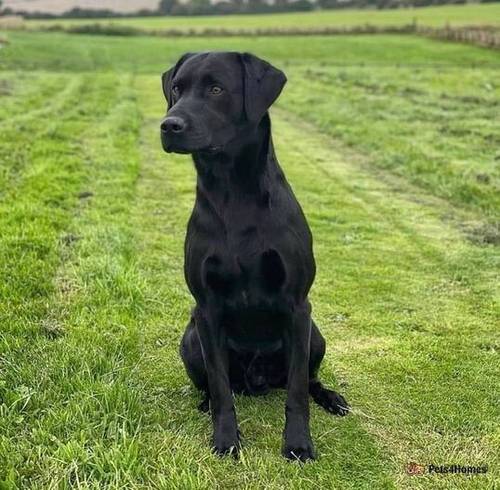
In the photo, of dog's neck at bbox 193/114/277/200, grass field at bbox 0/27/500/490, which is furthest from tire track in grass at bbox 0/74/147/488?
dog's neck at bbox 193/114/277/200

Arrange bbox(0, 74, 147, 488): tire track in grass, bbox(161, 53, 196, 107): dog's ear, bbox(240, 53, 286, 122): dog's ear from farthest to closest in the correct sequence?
bbox(161, 53, 196, 107): dog's ear → bbox(240, 53, 286, 122): dog's ear → bbox(0, 74, 147, 488): tire track in grass

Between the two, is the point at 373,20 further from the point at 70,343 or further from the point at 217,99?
the point at 217,99

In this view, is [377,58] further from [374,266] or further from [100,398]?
[100,398]

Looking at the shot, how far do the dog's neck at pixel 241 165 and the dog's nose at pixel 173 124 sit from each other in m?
0.25

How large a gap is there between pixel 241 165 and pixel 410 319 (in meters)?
2.63

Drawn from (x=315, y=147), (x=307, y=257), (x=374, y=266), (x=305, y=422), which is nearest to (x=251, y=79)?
(x=307, y=257)

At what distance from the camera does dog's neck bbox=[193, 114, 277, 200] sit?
3684 millimetres

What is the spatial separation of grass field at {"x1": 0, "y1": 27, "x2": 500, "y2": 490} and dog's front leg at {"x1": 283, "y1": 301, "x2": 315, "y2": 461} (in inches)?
6.0

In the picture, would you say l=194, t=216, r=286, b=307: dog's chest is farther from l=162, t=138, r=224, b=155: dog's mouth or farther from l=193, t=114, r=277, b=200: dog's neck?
l=162, t=138, r=224, b=155: dog's mouth

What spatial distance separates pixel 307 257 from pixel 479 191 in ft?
20.7

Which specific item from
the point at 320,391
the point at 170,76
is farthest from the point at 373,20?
the point at 320,391

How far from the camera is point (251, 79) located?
3.69 meters

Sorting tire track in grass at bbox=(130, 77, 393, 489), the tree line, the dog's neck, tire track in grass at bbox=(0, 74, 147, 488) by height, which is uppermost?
the tree line

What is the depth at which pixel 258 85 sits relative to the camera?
3.69 meters
